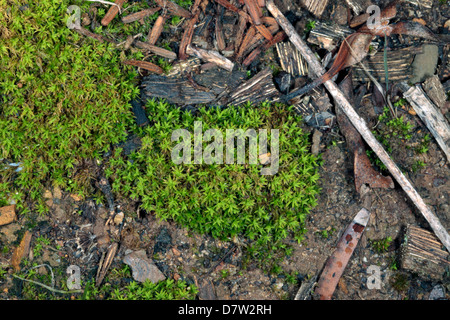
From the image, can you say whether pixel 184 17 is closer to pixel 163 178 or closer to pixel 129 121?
pixel 129 121

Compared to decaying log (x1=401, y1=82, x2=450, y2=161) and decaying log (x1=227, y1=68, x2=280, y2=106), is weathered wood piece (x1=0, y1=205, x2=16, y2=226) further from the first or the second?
decaying log (x1=401, y1=82, x2=450, y2=161)

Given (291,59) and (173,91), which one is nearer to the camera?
(173,91)

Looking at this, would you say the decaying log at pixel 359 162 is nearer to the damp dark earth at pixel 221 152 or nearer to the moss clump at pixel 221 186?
the damp dark earth at pixel 221 152

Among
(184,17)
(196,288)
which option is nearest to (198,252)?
(196,288)

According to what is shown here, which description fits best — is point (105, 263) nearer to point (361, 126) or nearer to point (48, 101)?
point (48, 101)

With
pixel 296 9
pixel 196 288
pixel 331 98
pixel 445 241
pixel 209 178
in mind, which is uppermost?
pixel 296 9

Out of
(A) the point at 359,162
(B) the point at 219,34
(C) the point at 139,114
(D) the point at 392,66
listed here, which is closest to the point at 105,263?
(C) the point at 139,114

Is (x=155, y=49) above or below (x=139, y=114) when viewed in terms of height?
above
